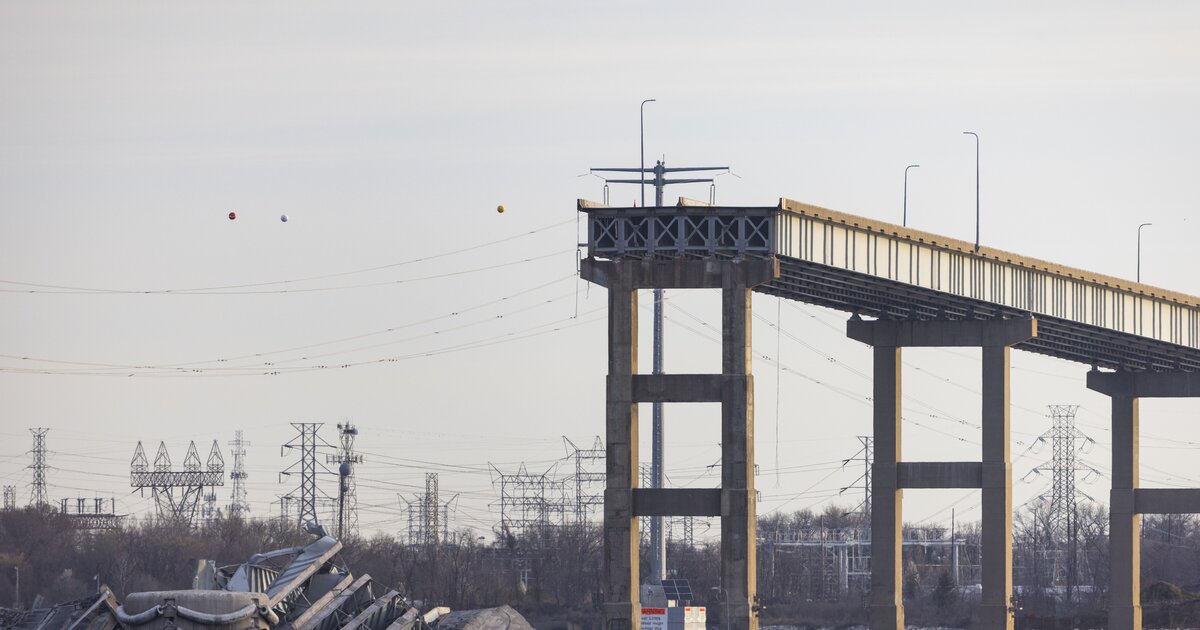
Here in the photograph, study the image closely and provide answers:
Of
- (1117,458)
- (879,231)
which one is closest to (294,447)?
(1117,458)

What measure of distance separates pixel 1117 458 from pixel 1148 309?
54.0ft

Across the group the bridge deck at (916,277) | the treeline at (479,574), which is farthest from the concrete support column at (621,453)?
the treeline at (479,574)

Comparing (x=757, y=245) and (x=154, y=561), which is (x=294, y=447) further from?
(x=757, y=245)

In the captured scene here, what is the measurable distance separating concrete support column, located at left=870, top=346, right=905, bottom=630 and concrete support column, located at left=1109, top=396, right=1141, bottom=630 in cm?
2123

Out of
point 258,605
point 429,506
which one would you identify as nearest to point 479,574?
point 429,506

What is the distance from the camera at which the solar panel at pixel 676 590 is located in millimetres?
113125

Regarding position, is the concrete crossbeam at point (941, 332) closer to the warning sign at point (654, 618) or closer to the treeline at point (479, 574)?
the warning sign at point (654, 618)

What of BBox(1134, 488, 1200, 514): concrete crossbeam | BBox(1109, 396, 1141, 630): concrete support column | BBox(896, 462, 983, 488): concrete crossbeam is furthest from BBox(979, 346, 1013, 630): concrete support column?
BBox(1109, 396, 1141, 630): concrete support column

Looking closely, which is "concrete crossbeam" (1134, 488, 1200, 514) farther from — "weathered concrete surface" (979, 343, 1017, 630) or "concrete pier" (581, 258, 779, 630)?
"concrete pier" (581, 258, 779, 630)

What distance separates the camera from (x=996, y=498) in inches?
3676

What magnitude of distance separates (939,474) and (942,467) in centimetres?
35

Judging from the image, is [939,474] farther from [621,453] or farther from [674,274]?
[674,274]

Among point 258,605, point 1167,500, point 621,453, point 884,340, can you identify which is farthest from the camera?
point 1167,500

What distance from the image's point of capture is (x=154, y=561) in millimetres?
138375
